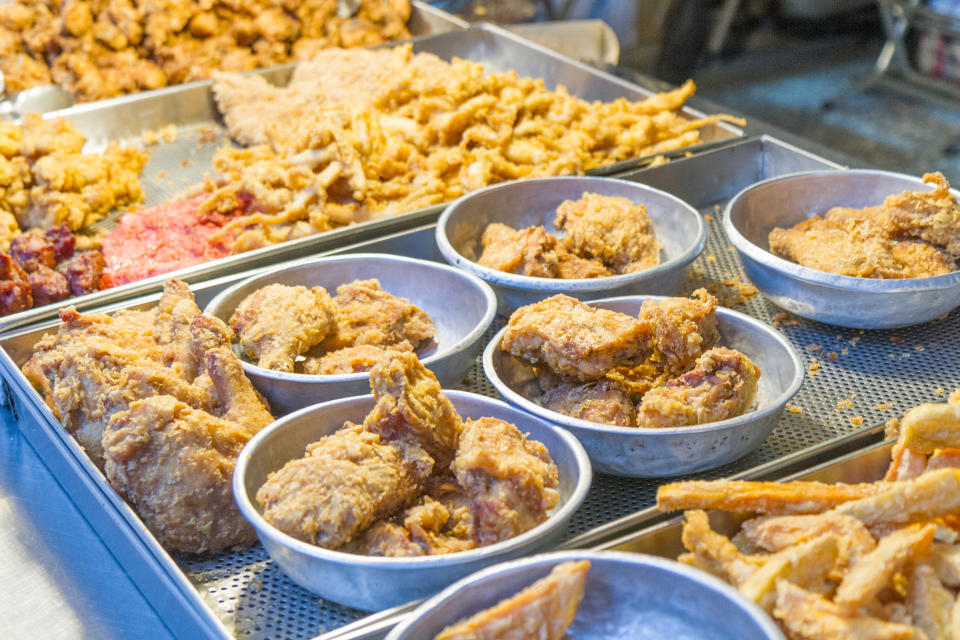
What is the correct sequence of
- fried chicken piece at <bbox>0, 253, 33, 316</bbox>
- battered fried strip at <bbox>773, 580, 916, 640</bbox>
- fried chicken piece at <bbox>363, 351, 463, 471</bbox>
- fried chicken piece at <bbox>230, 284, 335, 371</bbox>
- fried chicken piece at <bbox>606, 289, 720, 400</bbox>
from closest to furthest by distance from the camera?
battered fried strip at <bbox>773, 580, 916, 640</bbox>
fried chicken piece at <bbox>363, 351, 463, 471</bbox>
fried chicken piece at <bbox>606, 289, 720, 400</bbox>
fried chicken piece at <bbox>230, 284, 335, 371</bbox>
fried chicken piece at <bbox>0, 253, 33, 316</bbox>

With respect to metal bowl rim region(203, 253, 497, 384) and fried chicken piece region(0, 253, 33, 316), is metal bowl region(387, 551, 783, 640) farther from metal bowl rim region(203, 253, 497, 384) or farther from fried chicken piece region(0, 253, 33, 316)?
fried chicken piece region(0, 253, 33, 316)

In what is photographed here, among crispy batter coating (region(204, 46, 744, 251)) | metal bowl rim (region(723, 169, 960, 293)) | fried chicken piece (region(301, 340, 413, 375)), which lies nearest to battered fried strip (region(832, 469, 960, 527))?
metal bowl rim (region(723, 169, 960, 293))

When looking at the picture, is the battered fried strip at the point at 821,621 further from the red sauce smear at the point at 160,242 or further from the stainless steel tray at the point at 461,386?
the red sauce smear at the point at 160,242

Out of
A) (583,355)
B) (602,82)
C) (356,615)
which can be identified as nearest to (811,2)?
(602,82)

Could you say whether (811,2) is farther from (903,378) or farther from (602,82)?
(903,378)

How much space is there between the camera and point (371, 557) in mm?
1341

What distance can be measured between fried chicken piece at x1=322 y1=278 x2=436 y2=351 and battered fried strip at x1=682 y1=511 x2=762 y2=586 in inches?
36.4

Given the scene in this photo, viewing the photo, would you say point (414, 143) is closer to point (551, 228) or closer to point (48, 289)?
point (551, 228)

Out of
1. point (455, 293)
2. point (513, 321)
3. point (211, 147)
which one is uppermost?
point (513, 321)

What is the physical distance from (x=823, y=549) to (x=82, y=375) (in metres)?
1.39

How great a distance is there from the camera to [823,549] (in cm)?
119

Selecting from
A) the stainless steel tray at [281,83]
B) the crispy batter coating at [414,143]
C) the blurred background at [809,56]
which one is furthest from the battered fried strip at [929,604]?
the blurred background at [809,56]

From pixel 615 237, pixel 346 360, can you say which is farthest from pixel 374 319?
pixel 615 237

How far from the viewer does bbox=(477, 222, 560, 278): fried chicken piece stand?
7.16ft
